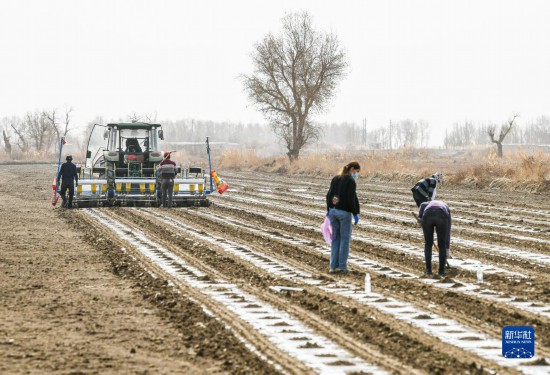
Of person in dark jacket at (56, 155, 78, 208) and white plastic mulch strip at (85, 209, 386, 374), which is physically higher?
person in dark jacket at (56, 155, 78, 208)

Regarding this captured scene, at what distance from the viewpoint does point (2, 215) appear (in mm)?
24500

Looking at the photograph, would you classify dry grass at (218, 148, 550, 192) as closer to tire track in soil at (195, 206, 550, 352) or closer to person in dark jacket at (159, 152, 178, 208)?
person in dark jacket at (159, 152, 178, 208)

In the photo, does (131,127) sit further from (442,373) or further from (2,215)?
(442,373)

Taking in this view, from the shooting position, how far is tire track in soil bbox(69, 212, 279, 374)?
7.66 metres

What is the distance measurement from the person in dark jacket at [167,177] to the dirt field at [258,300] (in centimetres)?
515

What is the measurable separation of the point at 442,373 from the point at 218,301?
4.11 metres

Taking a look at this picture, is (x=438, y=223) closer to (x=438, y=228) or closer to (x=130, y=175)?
(x=438, y=228)

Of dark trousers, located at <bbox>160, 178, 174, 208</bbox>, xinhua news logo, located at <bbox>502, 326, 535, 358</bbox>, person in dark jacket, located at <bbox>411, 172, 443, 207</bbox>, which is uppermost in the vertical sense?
person in dark jacket, located at <bbox>411, 172, 443, 207</bbox>

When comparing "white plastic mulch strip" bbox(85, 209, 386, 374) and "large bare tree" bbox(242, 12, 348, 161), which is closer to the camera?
"white plastic mulch strip" bbox(85, 209, 386, 374)

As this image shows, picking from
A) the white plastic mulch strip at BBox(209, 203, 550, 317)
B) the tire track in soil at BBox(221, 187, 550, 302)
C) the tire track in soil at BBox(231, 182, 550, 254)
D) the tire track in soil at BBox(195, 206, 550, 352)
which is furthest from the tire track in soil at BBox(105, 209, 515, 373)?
the tire track in soil at BBox(231, 182, 550, 254)

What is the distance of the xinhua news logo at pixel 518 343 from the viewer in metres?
7.77

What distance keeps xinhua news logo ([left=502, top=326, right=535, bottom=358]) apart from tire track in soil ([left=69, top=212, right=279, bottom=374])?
213 centimetres

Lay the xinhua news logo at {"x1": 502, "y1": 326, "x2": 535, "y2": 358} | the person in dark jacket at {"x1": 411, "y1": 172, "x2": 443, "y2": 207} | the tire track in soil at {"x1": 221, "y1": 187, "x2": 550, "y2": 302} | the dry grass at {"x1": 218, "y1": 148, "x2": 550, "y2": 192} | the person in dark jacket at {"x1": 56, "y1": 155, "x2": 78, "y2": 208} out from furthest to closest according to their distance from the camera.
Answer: the dry grass at {"x1": 218, "y1": 148, "x2": 550, "y2": 192}
the person in dark jacket at {"x1": 56, "y1": 155, "x2": 78, "y2": 208}
the person in dark jacket at {"x1": 411, "y1": 172, "x2": 443, "y2": 207}
the tire track in soil at {"x1": 221, "y1": 187, "x2": 550, "y2": 302}
the xinhua news logo at {"x1": 502, "y1": 326, "x2": 535, "y2": 358}

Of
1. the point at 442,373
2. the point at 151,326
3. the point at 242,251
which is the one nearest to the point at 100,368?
the point at 151,326
